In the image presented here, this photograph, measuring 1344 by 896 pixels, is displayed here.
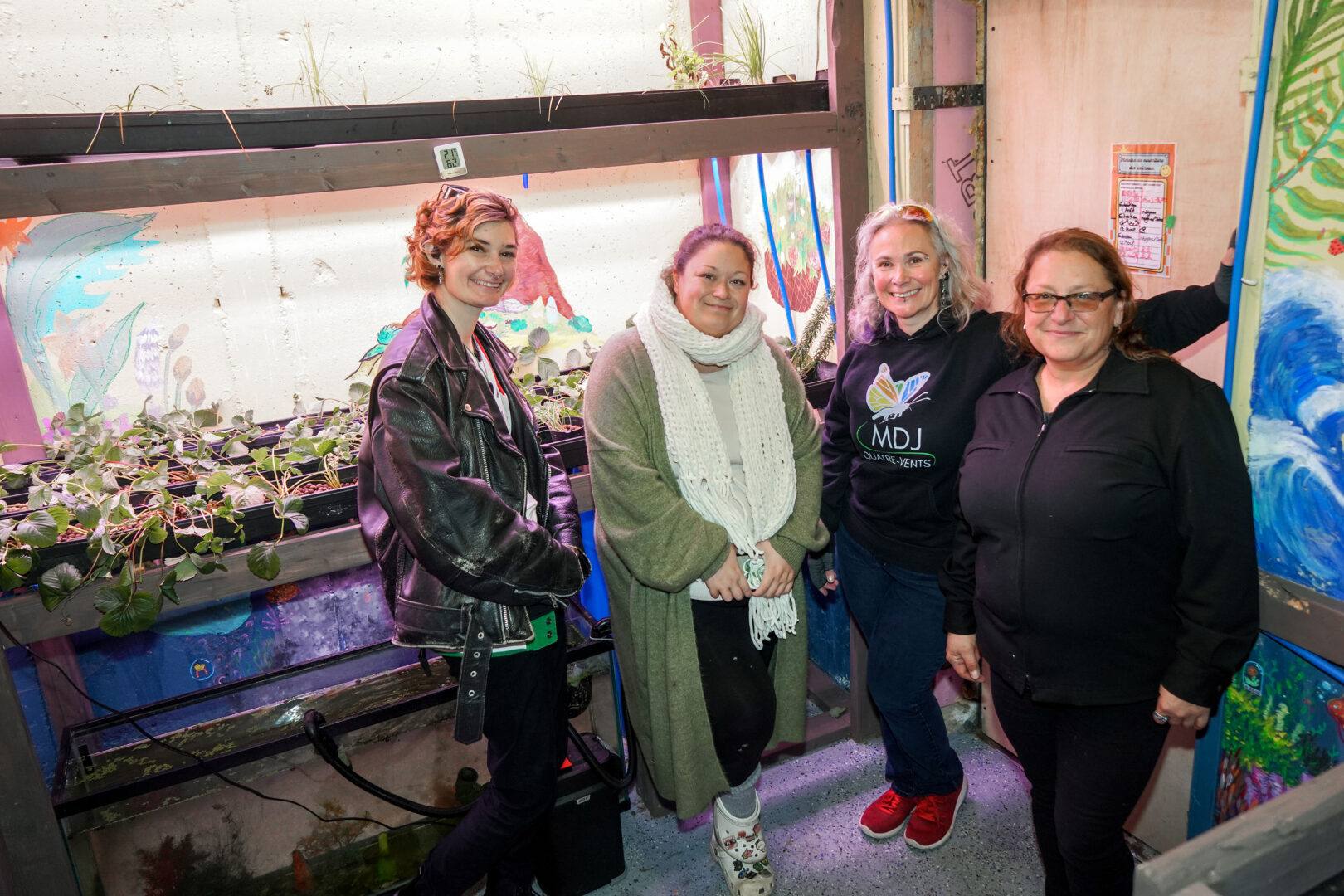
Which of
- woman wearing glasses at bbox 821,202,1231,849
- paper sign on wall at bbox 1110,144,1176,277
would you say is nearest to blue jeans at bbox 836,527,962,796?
woman wearing glasses at bbox 821,202,1231,849

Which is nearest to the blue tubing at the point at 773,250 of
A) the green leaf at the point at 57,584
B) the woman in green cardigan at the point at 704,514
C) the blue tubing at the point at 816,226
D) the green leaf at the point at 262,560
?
the blue tubing at the point at 816,226

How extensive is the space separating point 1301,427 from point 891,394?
2.78ft

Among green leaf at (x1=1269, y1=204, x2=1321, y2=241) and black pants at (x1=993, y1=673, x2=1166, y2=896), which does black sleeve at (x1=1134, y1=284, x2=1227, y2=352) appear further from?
black pants at (x1=993, y1=673, x2=1166, y2=896)

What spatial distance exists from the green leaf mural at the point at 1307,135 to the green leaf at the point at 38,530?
8.78 ft

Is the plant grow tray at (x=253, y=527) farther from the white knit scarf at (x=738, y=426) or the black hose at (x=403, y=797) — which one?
the white knit scarf at (x=738, y=426)

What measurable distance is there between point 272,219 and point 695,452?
1773 mm

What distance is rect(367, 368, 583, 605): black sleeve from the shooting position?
5.68ft

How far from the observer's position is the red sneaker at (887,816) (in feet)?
8.48

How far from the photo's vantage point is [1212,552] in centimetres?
160

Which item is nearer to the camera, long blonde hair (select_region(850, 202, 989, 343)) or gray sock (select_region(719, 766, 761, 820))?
long blonde hair (select_region(850, 202, 989, 343))

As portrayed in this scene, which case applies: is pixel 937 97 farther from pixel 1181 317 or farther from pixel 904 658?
pixel 904 658

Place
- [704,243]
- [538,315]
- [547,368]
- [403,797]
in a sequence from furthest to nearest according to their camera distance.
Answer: [538,315] < [547,368] < [403,797] < [704,243]

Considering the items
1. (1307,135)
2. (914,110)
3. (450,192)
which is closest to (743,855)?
(450,192)

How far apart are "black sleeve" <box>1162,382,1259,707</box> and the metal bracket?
139 cm
